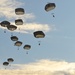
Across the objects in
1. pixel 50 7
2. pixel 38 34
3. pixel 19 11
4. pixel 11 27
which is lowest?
pixel 38 34

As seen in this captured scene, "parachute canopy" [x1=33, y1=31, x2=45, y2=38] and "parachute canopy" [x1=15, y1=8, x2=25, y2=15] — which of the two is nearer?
"parachute canopy" [x1=33, y1=31, x2=45, y2=38]

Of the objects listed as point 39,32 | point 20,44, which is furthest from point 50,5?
point 20,44

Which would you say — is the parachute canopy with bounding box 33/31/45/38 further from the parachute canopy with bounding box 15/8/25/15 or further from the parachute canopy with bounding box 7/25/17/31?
the parachute canopy with bounding box 7/25/17/31

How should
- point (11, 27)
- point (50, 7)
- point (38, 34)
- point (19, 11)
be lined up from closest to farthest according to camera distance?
1. point (50, 7)
2. point (38, 34)
3. point (19, 11)
4. point (11, 27)

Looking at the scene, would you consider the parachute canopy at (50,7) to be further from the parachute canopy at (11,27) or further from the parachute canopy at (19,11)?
the parachute canopy at (11,27)

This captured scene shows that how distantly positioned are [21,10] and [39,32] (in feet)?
42.1

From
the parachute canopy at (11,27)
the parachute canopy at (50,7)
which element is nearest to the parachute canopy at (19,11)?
the parachute canopy at (11,27)

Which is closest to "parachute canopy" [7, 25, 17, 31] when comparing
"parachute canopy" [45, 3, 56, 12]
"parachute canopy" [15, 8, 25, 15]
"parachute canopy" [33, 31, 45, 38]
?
"parachute canopy" [15, 8, 25, 15]

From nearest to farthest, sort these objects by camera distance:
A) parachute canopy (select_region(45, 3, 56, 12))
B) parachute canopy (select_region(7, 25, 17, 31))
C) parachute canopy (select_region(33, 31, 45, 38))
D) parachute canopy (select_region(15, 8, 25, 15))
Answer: parachute canopy (select_region(45, 3, 56, 12)) < parachute canopy (select_region(33, 31, 45, 38)) < parachute canopy (select_region(15, 8, 25, 15)) < parachute canopy (select_region(7, 25, 17, 31))

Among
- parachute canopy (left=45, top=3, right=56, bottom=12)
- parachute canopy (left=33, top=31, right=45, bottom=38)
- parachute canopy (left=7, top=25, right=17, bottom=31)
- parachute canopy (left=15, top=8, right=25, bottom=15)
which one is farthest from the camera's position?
parachute canopy (left=7, top=25, right=17, bottom=31)

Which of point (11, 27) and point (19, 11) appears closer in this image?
point (19, 11)

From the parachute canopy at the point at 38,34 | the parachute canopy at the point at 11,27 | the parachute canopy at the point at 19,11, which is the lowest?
the parachute canopy at the point at 38,34

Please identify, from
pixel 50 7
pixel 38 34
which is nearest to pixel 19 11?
pixel 38 34

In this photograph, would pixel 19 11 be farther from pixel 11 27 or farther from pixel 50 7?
pixel 50 7
